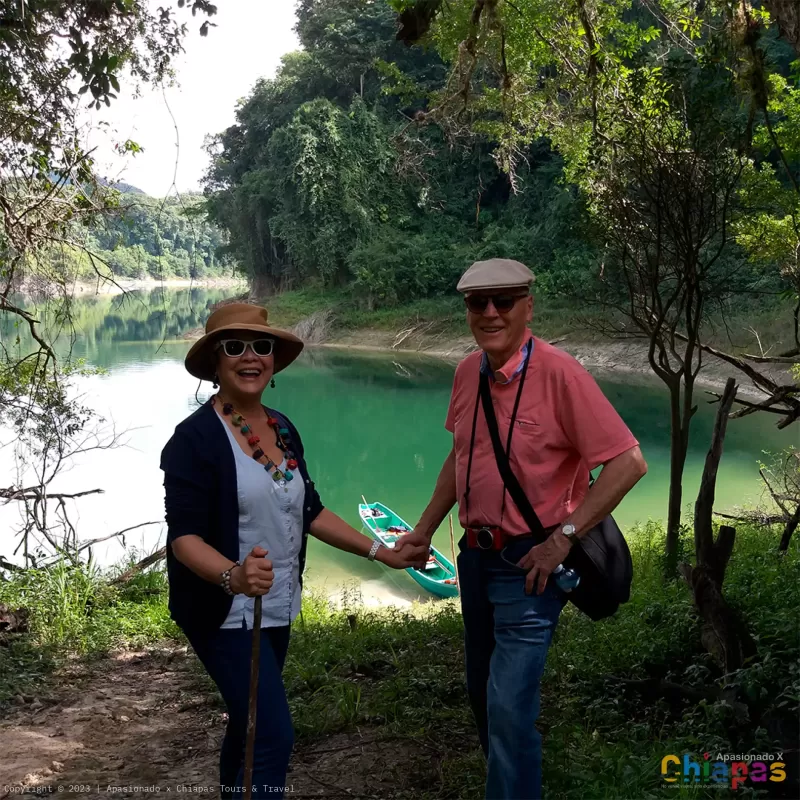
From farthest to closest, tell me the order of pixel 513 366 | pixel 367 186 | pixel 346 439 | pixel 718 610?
pixel 367 186
pixel 346 439
pixel 718 610
pixel 513 366

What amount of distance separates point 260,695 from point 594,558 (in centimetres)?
80

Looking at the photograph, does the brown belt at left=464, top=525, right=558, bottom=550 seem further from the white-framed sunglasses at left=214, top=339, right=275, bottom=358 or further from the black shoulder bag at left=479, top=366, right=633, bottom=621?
the white-framed sunglasses at left=214, top=339, right=275, bottom=358

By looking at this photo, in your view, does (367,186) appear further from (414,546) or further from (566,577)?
(566,577)

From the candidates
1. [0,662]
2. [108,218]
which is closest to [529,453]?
[0,662]

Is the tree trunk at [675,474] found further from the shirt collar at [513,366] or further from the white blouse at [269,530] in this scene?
the white blouse at [269,530]

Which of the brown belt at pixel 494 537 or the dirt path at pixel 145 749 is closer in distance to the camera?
the brown belt at pixel 494 537

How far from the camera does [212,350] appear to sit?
2.03 metres

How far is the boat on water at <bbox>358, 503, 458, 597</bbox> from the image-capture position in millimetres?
9391

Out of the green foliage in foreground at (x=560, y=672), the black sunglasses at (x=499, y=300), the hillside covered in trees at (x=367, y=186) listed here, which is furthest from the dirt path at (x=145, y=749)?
the hillside covered in trees at (x=367, y=186)

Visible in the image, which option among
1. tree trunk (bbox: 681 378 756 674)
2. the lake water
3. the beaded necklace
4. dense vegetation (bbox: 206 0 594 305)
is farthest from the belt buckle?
dense vegetation (bbox: 206 0 594 305)

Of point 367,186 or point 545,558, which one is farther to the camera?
point 367,186

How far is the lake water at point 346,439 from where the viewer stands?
416 inches

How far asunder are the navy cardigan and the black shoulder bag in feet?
2.07

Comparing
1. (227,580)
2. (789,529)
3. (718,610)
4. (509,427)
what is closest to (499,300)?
(509,427)
